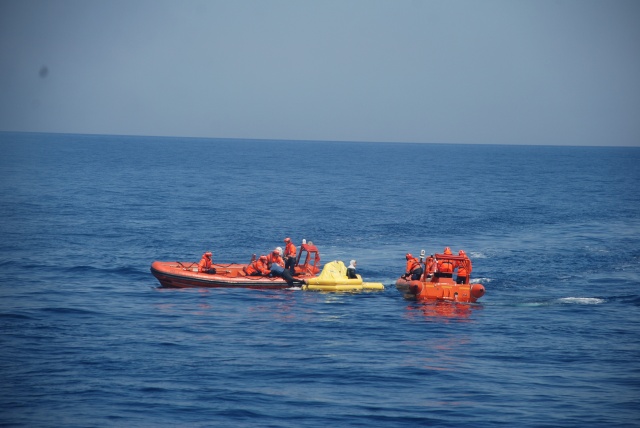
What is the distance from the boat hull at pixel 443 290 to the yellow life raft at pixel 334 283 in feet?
6.85

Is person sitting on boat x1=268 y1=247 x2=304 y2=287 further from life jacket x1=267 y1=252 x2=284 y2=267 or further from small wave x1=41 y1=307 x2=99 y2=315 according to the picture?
small wave x1=41 y1=307 x2=99 y2=315

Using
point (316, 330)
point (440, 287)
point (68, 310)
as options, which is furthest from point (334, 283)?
point (68, 310)

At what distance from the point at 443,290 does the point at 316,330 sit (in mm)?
6689

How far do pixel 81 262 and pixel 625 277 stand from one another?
25160 millimetres

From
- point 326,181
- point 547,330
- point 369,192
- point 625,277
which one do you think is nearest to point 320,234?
point 625,277

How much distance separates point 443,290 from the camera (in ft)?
115

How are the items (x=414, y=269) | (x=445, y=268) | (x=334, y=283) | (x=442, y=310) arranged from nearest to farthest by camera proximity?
(x=442, y=310), (x=445, y=268), (x=414, y=269), (x=334, y=283)

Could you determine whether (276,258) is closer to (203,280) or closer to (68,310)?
(203,280)

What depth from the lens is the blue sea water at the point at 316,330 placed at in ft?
73.9

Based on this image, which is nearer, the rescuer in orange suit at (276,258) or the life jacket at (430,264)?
the life jacket at (430,264)

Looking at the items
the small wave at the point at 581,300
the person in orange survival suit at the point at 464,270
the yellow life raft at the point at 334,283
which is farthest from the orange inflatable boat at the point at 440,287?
the small wave at the point at 581,300

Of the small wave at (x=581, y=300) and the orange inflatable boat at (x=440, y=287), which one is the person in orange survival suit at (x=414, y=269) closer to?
the orange inflatable boat at (x=440, y=287)

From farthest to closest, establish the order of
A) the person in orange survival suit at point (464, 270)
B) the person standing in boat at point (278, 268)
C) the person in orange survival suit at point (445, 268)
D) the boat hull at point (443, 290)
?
the person standing in boat at point (278, 268) → the person in orange survival suit at point (445, 268) → the person in orange survival suit at point (464, 270) → the boat hull at point (443, 290)

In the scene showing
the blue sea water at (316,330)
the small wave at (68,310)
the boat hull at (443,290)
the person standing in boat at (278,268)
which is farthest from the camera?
the person standing in boat at (278,268)
